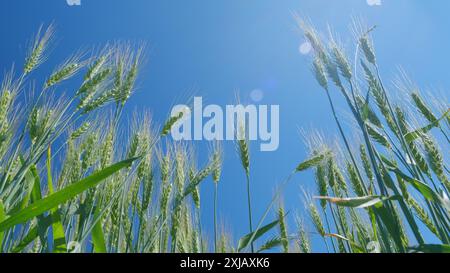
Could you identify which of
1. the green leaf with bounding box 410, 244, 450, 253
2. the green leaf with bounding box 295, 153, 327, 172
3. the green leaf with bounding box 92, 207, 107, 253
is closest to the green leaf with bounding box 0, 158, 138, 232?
the green leaf with bounding box 92, 207, 107, 253

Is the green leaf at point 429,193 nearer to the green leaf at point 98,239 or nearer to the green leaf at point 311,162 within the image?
the green leaf at point 311,162

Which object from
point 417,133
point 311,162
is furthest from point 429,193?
point 311,162

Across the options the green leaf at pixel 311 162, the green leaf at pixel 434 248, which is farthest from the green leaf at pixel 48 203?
the green leaf at pixel 311 162

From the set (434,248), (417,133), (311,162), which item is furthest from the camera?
(311,162)

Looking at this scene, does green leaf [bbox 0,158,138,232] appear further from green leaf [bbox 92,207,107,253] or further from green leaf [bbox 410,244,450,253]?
green leaf [bbox 410,244,450,253]

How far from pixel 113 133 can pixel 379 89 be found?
0.91 meters

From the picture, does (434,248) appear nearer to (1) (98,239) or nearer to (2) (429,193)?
(2) (429,193)

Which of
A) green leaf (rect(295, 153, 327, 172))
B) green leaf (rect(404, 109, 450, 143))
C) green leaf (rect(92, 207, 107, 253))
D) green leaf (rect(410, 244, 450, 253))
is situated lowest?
green leaf (rect(410, 244, 450, 253))

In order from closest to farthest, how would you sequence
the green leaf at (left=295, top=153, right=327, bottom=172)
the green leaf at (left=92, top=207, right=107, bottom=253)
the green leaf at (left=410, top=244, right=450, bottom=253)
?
the green leaf at (left=410, top=244, right=450, bottom=253), the green leaf at (left=92, top=207, right=107, bottom=253), the green leaf at (left=295, top=153, right=327, bottom=172)

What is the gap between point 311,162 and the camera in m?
1.63

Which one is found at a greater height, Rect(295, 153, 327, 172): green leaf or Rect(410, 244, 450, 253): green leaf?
Rect(295, 153, 327, 172): green leaf

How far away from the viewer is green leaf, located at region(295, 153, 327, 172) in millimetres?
1628
